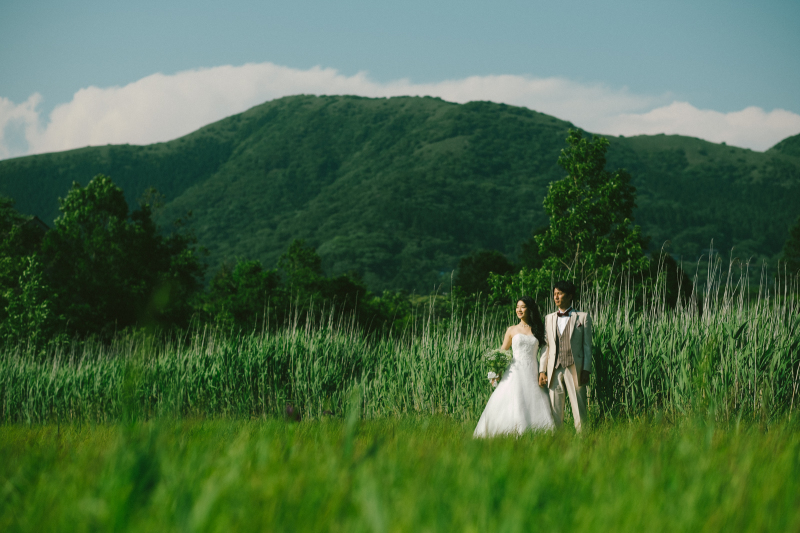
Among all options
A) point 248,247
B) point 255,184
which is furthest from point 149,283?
point 255,184

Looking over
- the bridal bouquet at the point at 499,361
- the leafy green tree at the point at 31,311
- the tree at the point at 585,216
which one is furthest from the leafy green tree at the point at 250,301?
the bridal bouquet at the point at 499,361

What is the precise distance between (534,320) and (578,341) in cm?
50

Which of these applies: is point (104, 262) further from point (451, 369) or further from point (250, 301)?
point (451, 369)

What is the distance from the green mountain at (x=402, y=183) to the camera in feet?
306

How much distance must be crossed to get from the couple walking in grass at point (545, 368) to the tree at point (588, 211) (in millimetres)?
9613

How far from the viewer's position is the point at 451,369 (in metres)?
7.46

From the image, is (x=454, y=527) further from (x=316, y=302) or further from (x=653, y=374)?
(x=316, y=302)

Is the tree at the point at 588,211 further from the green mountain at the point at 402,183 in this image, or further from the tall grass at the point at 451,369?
the green mountain at the point at 402,183

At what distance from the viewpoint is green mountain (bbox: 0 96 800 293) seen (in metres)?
93.3

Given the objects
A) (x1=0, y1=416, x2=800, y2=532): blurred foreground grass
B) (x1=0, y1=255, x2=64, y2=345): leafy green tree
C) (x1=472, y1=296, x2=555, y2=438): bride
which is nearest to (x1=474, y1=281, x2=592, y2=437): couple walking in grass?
(x1=472, y1=296, x2=555, y2=438): bride

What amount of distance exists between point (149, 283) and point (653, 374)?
26542 mm

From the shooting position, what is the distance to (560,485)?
177 cm

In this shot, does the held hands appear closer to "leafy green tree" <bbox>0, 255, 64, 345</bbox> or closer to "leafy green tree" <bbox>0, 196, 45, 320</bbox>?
"leafy green tree" <bbox>0, 255, 64, 345</bbox>

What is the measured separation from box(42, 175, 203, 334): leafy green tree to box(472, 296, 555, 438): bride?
22.2 m
